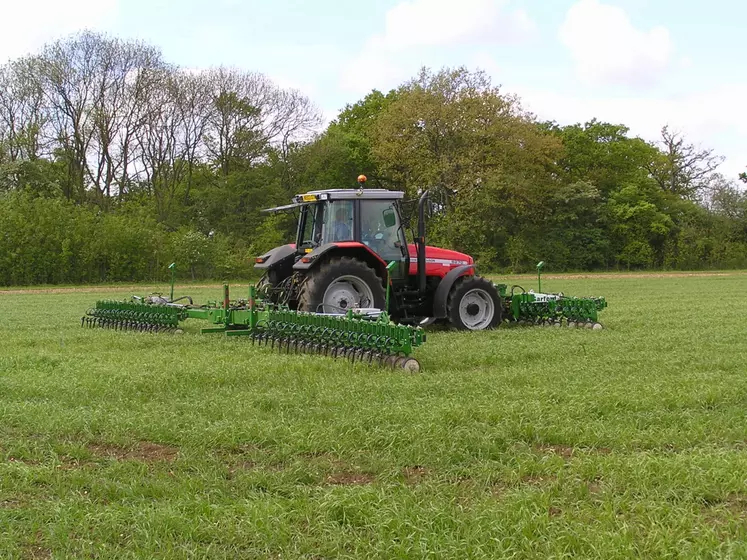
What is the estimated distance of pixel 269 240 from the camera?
3509cm

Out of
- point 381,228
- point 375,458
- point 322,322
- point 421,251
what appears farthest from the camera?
point 421,251

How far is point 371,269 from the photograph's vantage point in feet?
32.5

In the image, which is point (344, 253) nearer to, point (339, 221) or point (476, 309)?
point (339, 221)

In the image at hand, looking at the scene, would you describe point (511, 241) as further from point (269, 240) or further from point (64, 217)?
point (64, 217)

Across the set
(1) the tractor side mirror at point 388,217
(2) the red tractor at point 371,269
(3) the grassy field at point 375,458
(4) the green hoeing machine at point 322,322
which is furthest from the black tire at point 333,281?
(3) the grassy field at point 375,458

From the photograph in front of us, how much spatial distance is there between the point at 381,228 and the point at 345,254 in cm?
71

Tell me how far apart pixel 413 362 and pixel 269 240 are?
1128 inches

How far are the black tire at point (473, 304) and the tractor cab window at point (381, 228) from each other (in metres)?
0.98

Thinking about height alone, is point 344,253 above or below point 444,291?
above

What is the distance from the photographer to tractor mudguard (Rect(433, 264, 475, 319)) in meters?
10.5

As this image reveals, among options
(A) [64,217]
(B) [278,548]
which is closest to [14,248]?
(A) [64,217]

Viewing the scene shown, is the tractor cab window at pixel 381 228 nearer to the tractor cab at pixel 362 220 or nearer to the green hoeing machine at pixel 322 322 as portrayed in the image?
the tractor cab at pixel 362 220

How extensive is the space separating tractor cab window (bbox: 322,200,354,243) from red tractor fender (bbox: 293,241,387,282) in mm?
247

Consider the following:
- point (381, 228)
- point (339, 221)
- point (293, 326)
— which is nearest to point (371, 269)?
point (381, 228)
